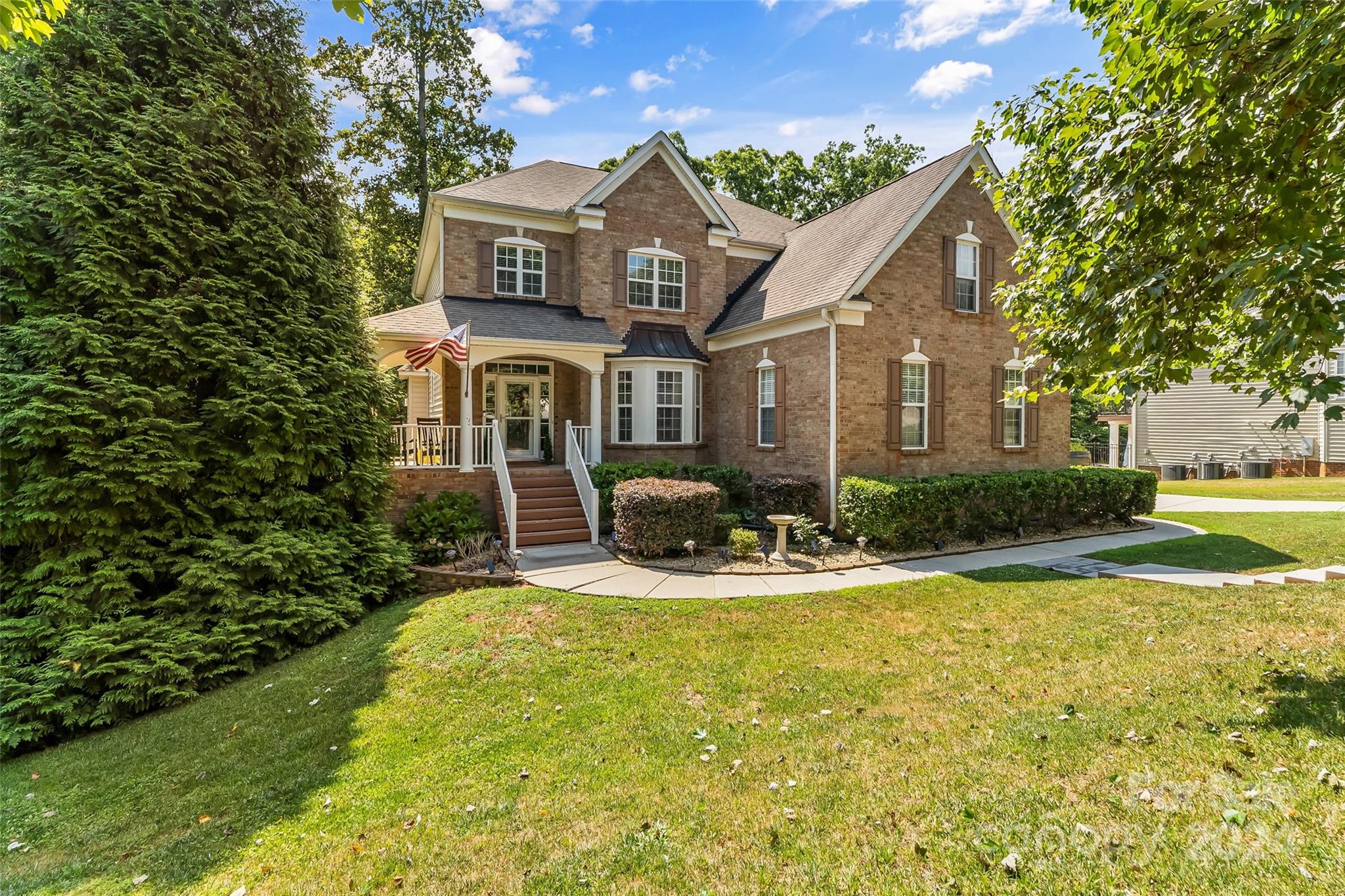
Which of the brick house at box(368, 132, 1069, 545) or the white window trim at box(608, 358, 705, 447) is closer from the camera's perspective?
the brick house at box(368, 132, 1069, 545)

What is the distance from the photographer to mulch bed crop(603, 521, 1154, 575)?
987 centimetres

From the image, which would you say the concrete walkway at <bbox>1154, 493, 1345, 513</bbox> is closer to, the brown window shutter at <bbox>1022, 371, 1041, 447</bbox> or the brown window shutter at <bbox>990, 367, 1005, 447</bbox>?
the brown window shutter at <bbox>1022, 371, 1041, 447</bbox>

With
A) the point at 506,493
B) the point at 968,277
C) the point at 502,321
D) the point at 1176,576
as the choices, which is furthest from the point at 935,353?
the point at 502,321

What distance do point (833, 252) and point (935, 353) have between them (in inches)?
140

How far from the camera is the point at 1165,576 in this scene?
28.7ft

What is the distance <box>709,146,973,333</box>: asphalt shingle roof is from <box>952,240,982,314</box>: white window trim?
1.50 meters

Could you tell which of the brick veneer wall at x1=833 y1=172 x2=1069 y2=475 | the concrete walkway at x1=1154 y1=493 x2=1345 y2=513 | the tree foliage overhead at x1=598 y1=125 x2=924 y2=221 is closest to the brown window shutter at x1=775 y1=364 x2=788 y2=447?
the brick veneer wall at x1=833 y1=172 x2=1069 y2=475

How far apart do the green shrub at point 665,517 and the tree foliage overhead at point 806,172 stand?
997 inches

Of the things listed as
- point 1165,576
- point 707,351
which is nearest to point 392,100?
point 707,351

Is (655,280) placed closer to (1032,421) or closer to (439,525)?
(439,525)

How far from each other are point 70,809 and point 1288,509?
22.1 m

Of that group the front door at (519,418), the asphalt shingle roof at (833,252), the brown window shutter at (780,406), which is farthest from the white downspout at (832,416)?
the front door at (519,418)

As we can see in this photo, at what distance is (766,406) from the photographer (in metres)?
14.6

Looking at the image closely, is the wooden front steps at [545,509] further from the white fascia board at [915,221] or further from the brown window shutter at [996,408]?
the brown window shutter at [996,408]
